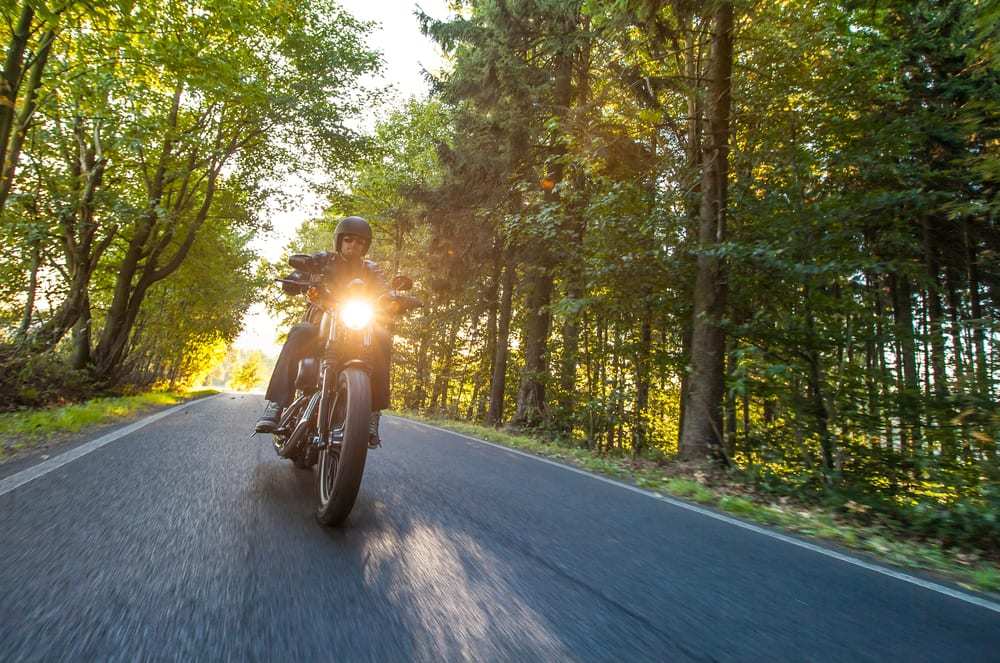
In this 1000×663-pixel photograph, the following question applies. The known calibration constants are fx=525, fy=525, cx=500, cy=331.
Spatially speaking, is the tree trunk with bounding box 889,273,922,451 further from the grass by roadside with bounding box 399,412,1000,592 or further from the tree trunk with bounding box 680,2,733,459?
the tree trunk with bounding box 680,2,733,459

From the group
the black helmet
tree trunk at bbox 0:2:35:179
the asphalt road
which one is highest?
tree trunk at bbox 0:2:35:179

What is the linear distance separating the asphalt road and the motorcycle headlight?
119 centimetres

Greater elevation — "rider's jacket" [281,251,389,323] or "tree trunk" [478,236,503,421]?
"tree trunk" [478,236,503,421]

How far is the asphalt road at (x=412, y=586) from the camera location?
5.39 ft

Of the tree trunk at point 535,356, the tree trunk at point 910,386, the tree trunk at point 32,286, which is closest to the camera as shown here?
the tree trunk at point 910,386

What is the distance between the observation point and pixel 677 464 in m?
7.70

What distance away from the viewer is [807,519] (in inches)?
177

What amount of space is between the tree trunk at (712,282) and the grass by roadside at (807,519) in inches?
28.3

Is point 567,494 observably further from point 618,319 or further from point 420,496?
point 618,319

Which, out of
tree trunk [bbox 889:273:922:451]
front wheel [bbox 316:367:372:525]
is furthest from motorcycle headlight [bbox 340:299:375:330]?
tree trunk [bbox 889:273:922:451]

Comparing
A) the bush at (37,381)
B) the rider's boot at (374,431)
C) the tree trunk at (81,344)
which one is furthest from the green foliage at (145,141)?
the rider's boot at (374,431)

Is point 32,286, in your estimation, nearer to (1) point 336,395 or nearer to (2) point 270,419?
Result: (2) point 270,419

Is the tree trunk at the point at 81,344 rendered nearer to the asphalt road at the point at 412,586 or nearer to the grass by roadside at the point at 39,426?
the grass by roadside at the point at 39,426

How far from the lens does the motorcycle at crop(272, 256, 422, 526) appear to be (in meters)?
2.76
